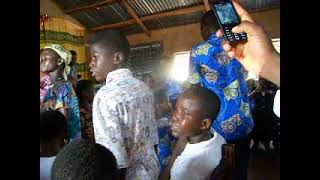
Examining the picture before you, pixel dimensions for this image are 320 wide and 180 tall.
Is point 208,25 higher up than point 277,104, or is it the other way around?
point 208,25

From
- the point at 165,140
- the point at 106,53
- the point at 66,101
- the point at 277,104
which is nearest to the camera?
the point at 277,104

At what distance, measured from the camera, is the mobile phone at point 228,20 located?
5.63ft

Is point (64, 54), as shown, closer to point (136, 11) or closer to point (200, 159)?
point (136, 11)

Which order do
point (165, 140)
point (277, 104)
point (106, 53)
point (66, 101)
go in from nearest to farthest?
point (277, 104) < point (165, 140) < point (106, 53) < point (66, 101)

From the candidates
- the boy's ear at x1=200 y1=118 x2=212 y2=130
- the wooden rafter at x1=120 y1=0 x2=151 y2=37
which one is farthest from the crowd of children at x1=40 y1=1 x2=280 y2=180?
the wooden rafter at x1=120 y1=0 x2=151 y2=37

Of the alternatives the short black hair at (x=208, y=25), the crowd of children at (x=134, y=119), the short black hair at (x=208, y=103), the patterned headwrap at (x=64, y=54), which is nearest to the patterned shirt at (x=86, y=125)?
the crowd of children at (x=134, y=119)

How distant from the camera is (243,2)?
1.72m

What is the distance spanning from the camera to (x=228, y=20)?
5.66 feet

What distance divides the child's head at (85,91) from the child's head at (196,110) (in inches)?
18.1

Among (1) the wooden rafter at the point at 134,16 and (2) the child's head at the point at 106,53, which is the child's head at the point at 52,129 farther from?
(1) the wooden rafter at the point at 134,16

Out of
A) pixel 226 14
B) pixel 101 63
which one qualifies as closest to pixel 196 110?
pixel 226 14

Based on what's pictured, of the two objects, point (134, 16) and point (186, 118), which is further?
point (134, 16)

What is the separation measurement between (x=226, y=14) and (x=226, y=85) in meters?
0.31
